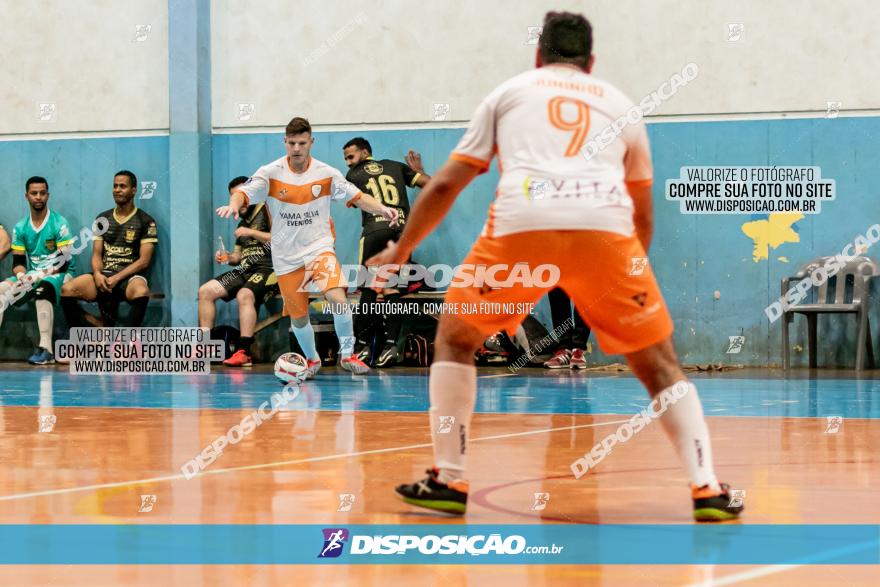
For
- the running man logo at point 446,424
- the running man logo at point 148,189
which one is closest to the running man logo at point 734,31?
the running man logo at point 148,189

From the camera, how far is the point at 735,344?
15008 millimetres

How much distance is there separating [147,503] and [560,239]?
1.94 meters

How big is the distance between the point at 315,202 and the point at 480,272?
8196mm

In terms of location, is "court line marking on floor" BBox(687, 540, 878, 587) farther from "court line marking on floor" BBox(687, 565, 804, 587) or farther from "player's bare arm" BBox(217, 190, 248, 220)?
"player's bare arm" BBox(217, 190, 248, 220)

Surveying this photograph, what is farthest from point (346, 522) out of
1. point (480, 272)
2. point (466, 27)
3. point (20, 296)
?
point (20, 296)

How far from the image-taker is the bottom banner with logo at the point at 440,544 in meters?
3.72

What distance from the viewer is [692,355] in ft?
49.7

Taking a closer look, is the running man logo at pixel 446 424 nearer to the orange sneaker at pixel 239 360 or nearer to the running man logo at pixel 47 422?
the running man logo at pixel 47 422

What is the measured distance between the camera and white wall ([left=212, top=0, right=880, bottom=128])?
48.7 feet

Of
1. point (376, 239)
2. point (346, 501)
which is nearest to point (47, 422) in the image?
point (346, 501)

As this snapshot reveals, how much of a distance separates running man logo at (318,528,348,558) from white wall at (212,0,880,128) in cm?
1194

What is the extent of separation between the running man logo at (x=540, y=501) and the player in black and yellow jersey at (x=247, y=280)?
1061cm

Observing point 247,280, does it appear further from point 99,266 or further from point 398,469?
point 398,469

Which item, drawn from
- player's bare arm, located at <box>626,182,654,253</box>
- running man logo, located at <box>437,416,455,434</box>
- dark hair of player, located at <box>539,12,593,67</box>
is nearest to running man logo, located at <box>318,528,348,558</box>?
running man logo, located at <box>437,416,455,434</box>
